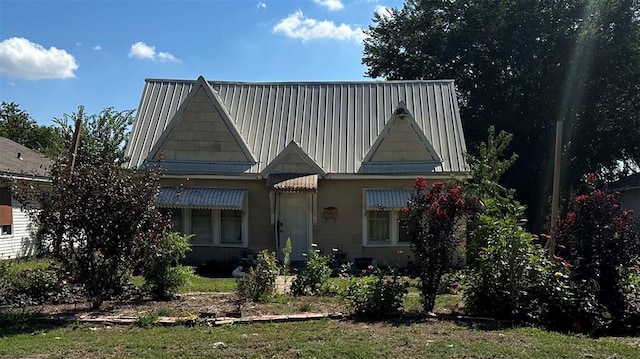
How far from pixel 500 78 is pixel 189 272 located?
23095 millimetres

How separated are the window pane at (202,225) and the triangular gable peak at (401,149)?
5.01m

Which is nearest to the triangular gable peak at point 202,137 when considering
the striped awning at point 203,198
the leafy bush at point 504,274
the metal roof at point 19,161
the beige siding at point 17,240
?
the striped awning at point 203,198

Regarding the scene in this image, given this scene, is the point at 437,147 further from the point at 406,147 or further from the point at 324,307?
the point at 324,307

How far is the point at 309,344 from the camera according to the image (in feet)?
20.2

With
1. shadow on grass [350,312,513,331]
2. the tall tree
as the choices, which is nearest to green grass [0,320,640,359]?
shadow on grass [350,312,513,331]

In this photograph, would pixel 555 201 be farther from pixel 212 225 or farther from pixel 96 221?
pixel 212 225

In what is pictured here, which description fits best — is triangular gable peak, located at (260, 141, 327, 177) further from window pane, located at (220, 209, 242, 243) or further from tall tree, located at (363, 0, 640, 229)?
tall tree, located at (363, 0, 640, 229)

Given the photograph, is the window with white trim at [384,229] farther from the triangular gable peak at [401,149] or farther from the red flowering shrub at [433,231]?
the red flowering shrub at [433,231]

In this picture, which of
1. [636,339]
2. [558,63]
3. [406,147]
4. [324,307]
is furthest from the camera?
[558,63]

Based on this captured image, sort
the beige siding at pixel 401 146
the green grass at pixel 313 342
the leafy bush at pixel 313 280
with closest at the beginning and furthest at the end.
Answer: the green grass at pixel 313 342 < the leafy bush at pixel 313 280 < the beige siding at pixel 401 146

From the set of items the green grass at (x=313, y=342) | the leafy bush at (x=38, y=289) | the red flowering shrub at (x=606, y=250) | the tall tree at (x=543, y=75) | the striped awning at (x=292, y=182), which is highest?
the tall tree at (x=543, y=75)

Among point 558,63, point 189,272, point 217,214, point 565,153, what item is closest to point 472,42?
point 558,63

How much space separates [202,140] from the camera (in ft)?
53.3

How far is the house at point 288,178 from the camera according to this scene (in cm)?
1555
